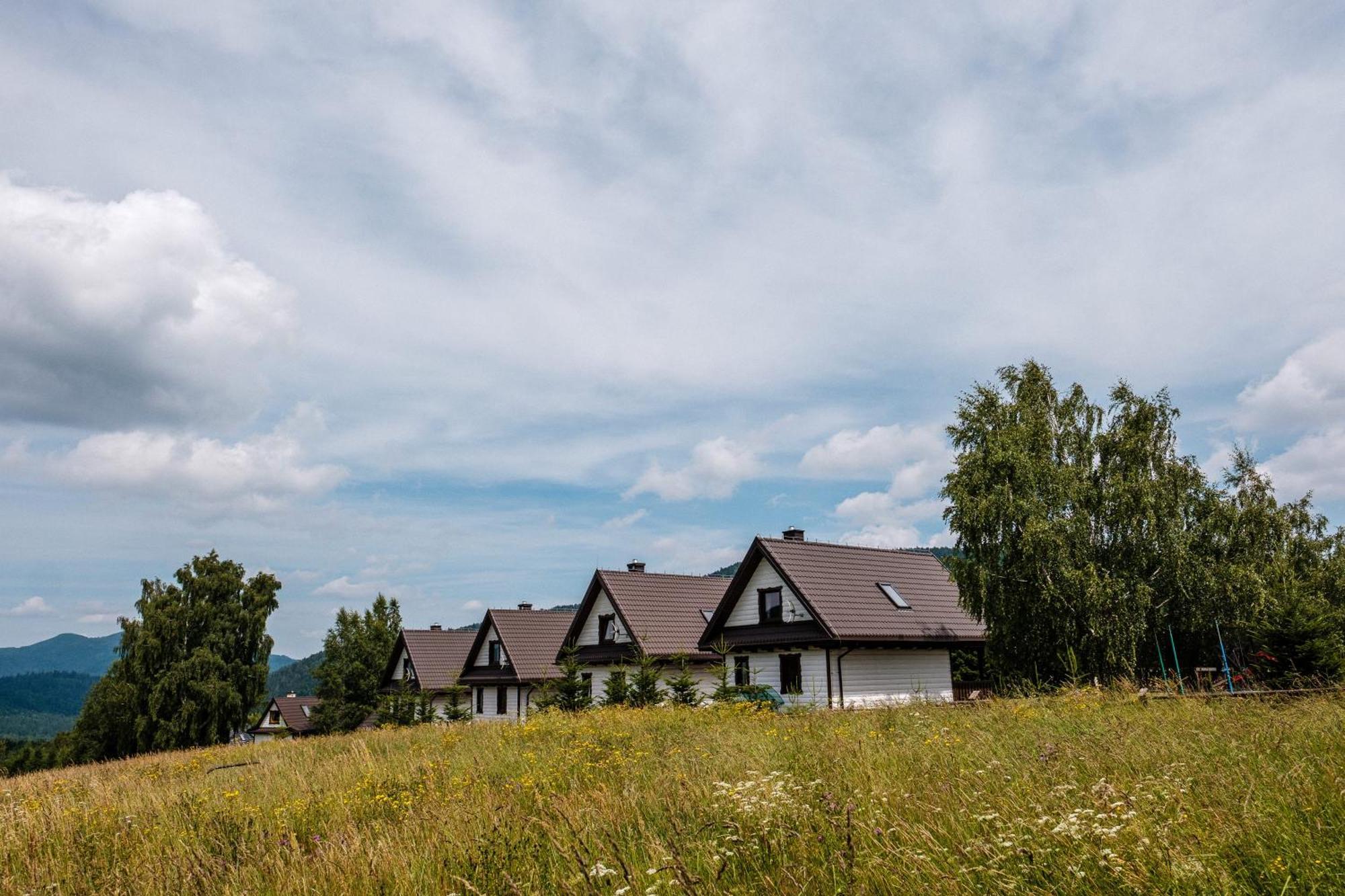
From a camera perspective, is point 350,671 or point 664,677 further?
point 350,671

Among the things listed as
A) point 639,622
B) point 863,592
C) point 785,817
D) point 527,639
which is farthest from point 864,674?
point 785,817

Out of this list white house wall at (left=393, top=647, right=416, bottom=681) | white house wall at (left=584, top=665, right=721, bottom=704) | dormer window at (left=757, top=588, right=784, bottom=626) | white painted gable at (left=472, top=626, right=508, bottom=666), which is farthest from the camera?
white house wall at (left=393, top=647, right=416, bottom=681)

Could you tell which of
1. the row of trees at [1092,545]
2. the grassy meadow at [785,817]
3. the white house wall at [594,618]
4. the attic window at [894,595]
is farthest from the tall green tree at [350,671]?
the grassy meadow at [785,817]

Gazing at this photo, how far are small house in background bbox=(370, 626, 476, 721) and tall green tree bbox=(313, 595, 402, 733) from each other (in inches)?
50.8

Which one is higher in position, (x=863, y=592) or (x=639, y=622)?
Answer: (x=863, y=592)

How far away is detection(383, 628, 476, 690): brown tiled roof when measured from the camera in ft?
147

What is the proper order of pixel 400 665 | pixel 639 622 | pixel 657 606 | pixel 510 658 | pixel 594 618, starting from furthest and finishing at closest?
pixel 400 665 < pixel 510 658 < pixel 594 618 < pixel 657 606 < pixel 639 622

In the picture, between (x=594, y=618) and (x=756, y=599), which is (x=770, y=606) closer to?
(x=756, y=599)

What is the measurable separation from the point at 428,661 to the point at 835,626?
94.1 ft

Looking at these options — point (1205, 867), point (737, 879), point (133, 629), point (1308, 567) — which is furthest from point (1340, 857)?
point (133, 629)

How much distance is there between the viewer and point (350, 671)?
165ft

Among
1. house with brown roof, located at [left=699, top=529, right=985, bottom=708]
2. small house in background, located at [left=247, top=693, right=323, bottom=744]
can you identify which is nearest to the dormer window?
house with brown roof, located at [left=699, top=529, right=985, bottom=708]

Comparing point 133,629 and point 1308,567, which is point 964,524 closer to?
point 1308,567

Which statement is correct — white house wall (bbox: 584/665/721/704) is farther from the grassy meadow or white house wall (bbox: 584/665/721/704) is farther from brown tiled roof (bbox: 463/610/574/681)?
the grassy meadow
